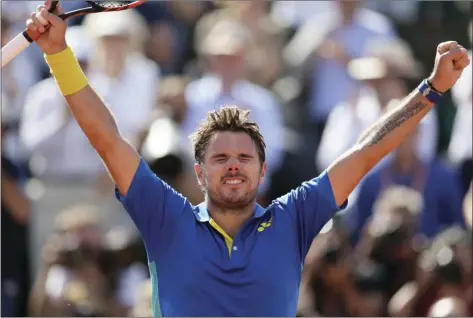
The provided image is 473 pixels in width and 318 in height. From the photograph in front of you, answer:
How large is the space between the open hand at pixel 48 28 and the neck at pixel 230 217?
1.00 metres

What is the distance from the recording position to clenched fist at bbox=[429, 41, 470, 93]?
18.2 feet

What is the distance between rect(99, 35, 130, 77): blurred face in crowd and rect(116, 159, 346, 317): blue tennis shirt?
4.98m

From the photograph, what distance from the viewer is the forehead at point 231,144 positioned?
548cm

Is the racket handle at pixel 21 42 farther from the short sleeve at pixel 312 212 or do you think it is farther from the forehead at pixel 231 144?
the short sleeve at pixel 312 212

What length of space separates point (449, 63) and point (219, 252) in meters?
1.37

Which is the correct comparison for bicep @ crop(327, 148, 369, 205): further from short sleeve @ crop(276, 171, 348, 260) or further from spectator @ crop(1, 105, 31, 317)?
spectator @ crop(1, 105, 31, 317)

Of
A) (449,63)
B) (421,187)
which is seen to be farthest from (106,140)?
(421,187)

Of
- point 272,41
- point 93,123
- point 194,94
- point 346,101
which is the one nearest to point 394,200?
point 346,101

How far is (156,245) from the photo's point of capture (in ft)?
17.7

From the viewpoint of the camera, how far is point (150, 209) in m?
5.39

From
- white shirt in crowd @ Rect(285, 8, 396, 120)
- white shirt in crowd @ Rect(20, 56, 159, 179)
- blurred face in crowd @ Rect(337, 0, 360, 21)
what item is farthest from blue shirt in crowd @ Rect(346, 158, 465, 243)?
white shirt in crowd @ Rect(20, 56, 159, 179)

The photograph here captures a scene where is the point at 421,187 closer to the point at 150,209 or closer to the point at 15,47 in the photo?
the point at 150,209

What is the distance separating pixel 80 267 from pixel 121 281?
0.38m

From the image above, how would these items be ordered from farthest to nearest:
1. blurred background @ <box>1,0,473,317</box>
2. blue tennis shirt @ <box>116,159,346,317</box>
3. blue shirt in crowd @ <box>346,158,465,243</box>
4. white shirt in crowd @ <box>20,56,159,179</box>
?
1. white shirt in crowd @ <box>20,56,159,179</box>
2. blue shirt in crowd @ <box>346,158,465,243</box>
3. blurred background @ <box>1,0,473,317</box>
4. blue tennis shirt @ <box>116,159,346,317</box>
